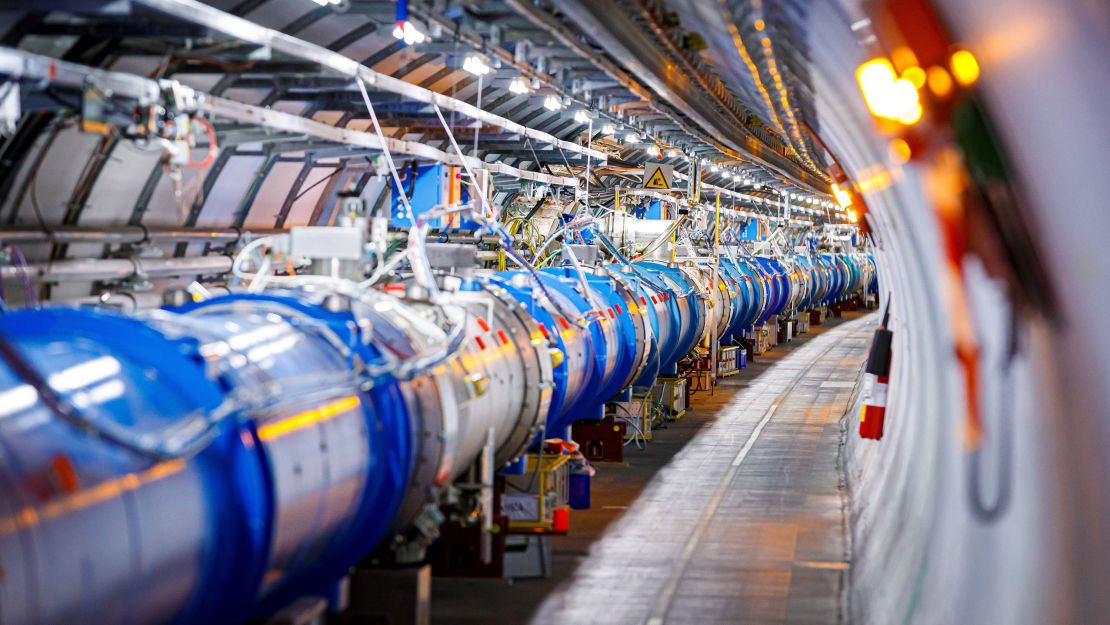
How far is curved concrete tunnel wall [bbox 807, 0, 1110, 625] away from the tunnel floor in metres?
1.53

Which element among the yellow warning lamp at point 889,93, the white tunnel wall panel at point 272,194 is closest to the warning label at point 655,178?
the white tunnel wall panel at point 272,194

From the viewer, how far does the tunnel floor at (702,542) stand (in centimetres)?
752

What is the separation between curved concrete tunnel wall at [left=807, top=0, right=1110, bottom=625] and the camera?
9.11 ft

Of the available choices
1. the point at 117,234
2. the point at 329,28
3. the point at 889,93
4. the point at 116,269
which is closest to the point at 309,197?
the point at 329,28

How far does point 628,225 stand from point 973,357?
15175 millimetres

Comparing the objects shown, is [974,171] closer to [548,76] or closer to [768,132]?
[548,76]

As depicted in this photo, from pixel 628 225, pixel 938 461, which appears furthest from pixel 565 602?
pixel 628 225

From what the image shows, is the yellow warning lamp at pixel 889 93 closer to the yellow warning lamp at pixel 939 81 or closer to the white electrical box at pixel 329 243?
the yellow warning lamp at pixel 939 81

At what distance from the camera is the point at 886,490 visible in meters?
7.92

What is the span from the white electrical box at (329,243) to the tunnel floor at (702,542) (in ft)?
7.11

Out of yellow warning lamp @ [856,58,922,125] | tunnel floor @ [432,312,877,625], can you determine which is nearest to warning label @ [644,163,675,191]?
tunnel floor @ [432,312,877,625]

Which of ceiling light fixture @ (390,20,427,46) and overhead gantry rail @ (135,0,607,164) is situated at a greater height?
ceiling light fixture @ (390,20,427,46)

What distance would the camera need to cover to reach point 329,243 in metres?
6.27

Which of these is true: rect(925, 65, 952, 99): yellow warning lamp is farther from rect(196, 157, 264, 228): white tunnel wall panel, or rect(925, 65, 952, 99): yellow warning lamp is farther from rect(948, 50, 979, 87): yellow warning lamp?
rect(196, 157, 264, 228): white tunnel wall panel
